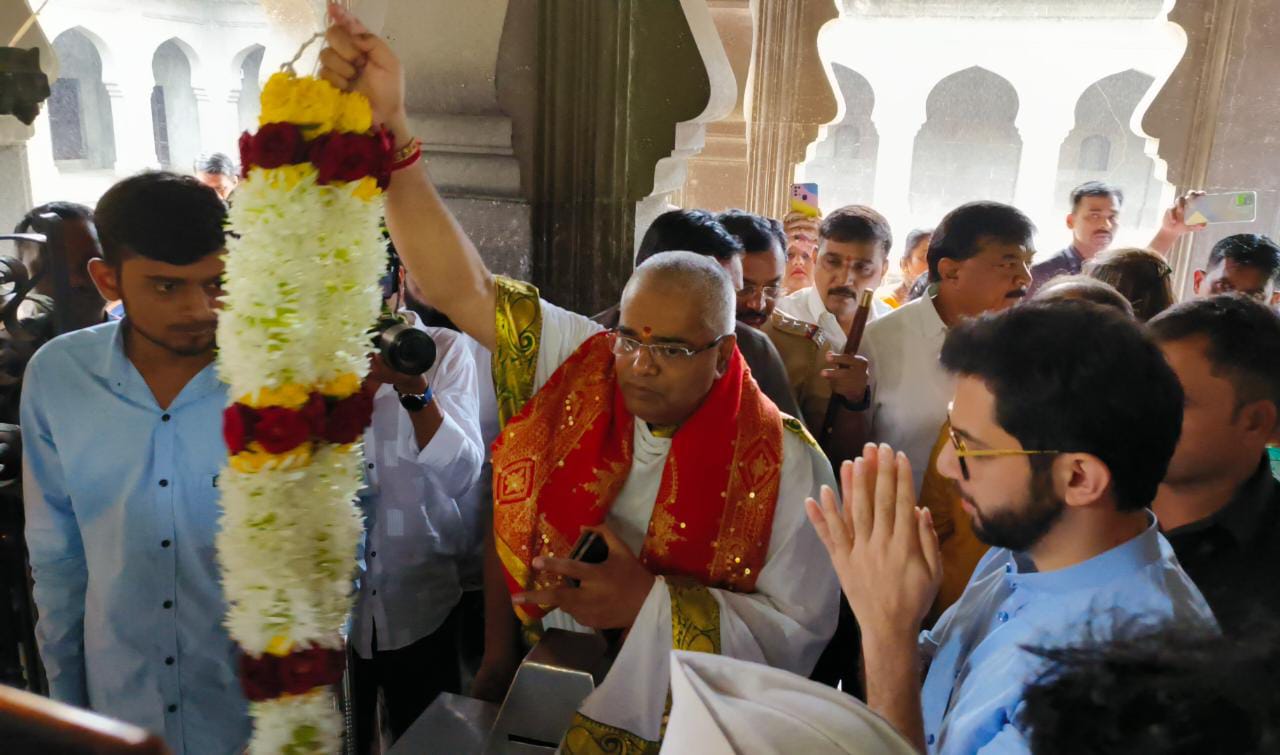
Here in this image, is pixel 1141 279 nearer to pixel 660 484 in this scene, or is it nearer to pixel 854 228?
pixel 854 228

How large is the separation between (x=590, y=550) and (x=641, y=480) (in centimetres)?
24

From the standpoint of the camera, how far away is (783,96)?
6.02 metres

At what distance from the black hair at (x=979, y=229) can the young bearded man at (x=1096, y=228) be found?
76.3 inches

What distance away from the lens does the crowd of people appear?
4.50 ft

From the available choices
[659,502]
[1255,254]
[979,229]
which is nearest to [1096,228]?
[1255,254]

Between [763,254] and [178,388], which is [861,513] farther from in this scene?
[763,254]

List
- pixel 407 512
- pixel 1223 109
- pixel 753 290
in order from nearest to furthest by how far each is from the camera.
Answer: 1. pixel 407 512
2. pixel 753 290
3. pixel 1223 109

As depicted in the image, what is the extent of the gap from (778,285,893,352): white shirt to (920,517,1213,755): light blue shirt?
1.92 m

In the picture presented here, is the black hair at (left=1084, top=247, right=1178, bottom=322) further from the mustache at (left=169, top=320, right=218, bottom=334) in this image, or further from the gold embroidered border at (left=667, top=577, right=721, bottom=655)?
the mustache at (left=169, top=320, right=218, bottom=334)

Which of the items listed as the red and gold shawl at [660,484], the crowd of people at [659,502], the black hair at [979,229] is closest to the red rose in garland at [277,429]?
the crowd of people at [659,502]

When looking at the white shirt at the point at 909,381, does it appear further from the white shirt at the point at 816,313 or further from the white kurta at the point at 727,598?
the white kurta at the point at 727,598

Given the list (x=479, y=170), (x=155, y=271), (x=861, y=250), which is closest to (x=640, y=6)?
(x=479, y=170)

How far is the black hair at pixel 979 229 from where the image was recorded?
2.95 meters

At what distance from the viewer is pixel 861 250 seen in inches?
139
